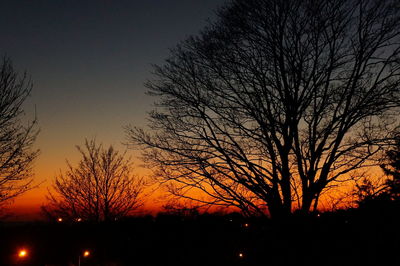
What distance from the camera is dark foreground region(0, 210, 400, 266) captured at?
7.29m

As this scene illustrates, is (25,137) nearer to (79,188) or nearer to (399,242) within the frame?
(79,188)

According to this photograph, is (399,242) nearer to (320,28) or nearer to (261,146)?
(261,146)

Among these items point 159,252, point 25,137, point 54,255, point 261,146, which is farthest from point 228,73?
point 159,252

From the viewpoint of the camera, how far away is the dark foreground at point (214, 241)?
729 cm

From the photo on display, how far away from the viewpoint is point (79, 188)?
15.7 m

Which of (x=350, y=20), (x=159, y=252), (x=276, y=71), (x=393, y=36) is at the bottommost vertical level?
(x=159, y=252)

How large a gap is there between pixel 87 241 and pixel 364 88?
506 inches

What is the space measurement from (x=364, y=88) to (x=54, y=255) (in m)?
12.0

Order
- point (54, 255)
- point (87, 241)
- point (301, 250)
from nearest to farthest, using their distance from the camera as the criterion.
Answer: point (301, 250) < point (54, 255) < point (87, 241)

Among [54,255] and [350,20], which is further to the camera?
[54,255]

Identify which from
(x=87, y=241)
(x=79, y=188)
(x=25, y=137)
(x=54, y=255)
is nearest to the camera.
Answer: (x=25, y=137)

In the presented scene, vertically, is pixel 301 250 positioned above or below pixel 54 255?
above

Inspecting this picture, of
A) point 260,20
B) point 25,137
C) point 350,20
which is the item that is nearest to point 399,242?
point 350,20

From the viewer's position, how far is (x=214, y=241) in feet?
54.2
